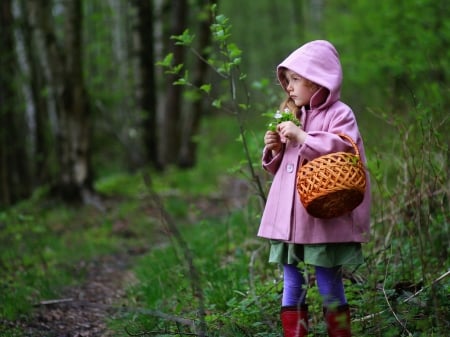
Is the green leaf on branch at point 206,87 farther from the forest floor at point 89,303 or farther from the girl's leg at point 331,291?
the forest floor at point 89,303

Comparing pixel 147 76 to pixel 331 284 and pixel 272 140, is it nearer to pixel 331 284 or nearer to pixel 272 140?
pixel 272 140

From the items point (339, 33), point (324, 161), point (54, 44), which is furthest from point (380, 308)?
point (339, 33)

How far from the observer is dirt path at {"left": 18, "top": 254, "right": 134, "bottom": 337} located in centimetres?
384

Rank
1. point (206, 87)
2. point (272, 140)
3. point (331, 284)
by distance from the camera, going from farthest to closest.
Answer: point (206, 87), point (272, 140), point (331, 284)

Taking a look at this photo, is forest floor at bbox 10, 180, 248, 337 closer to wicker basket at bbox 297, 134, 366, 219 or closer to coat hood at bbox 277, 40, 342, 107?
wicker basket at bbox 297, 134, 366, 219

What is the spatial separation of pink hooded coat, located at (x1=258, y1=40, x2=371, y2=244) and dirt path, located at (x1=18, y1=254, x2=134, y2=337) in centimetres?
110

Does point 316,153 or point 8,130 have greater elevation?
point 316,153

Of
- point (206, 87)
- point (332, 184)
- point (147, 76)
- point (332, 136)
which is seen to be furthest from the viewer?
point (147, 76)

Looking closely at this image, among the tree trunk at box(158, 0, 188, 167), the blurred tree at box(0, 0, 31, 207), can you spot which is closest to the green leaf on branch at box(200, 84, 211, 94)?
the blurred tree at box(0, 0, 31, 207)

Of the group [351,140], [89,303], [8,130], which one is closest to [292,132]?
[351,140]

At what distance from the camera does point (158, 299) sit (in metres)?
4.14

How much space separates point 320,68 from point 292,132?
406 millimetres

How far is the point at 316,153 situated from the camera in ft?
9.45

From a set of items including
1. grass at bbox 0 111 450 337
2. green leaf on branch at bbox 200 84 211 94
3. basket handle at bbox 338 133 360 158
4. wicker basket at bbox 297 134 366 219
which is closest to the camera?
wicker basket at bbox 297 134 366 219
